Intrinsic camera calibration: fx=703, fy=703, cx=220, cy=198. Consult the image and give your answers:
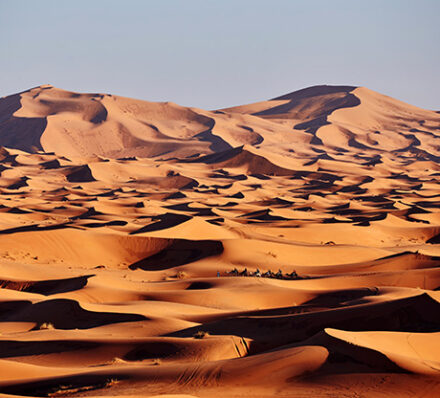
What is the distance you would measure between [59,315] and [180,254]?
34.4ft

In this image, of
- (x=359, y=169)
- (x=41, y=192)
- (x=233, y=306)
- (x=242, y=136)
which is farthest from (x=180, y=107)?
(x=233, y=306)

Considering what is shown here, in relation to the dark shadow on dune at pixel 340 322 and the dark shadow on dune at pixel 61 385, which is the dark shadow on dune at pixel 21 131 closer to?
the dark shadow on dune at pixel 340 322

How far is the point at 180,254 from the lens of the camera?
24641 mm

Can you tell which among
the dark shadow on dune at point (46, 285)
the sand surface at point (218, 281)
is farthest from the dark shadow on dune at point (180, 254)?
the dark shadow on dune at point (46, 285)

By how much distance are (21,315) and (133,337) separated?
156 inches

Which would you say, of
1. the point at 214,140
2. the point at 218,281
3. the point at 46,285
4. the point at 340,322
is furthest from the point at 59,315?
the point at 214,140

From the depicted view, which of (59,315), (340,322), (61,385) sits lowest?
(59,315)

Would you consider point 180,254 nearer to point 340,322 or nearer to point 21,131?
point 340,322

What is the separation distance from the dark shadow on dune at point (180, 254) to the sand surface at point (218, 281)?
0.08 metres

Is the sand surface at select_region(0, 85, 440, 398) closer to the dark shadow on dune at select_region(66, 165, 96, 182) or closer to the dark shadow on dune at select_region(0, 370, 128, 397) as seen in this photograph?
the dark shadow on dune at select_region(0, 370, 128, 397)

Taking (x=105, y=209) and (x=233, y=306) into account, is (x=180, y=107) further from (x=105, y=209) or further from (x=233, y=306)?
(x=233, y=306)

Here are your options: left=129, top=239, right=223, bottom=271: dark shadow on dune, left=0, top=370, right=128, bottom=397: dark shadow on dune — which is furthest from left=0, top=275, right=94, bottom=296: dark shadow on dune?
left=0, top=370, right=128, bottom=397: dark shadow on dune

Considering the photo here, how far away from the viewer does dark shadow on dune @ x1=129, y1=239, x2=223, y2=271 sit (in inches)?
938

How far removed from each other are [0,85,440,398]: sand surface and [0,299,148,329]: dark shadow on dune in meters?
0.05
